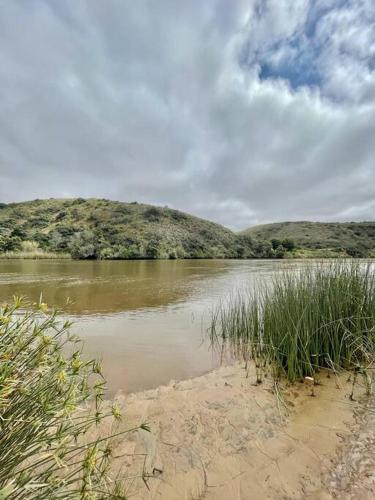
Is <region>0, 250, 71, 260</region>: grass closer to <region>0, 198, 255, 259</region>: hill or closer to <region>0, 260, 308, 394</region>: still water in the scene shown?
<region>0, 198, 255, 259</region>: hill

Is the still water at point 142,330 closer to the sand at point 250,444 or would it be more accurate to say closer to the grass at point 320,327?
the sand at point 250,444

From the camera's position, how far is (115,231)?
134 feet

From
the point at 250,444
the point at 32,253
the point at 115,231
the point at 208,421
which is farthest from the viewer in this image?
the point at 115,231

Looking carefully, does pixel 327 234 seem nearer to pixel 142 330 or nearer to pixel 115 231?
pixel 115 231

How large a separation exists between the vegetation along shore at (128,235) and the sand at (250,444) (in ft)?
104

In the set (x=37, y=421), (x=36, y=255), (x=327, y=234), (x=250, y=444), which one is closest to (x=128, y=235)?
(x=36, y=255)

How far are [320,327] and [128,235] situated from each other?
124 ft

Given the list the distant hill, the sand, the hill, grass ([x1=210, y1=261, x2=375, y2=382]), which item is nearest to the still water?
the sand

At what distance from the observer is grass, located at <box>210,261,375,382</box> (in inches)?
121

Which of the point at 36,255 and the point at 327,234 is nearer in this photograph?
the point at 36,255

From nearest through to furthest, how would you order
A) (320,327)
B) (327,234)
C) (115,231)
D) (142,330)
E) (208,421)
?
(208,421) → (320,327) → (142,330) → (115,231) → (327,234)

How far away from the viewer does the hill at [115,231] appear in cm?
3506

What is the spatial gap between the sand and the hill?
106 feet

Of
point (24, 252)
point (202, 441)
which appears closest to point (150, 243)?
point (24, 252)
